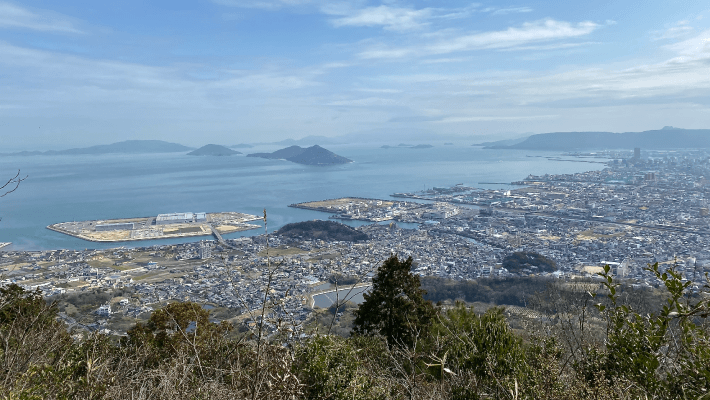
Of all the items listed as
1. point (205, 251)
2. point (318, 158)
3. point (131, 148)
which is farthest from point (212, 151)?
point (205, 251)

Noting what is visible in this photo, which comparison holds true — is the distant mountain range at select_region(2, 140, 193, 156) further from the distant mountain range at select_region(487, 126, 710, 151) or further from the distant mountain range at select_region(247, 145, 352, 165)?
the distant mountain range at select_region(487, 126, 710, 151)

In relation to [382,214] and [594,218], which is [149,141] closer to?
[382,214]

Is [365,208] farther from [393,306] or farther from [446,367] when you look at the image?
[446,367]

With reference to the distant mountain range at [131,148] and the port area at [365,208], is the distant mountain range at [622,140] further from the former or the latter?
the distant mountain range at [131,148]

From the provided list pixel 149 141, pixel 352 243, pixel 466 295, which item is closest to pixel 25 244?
pixel 352 243

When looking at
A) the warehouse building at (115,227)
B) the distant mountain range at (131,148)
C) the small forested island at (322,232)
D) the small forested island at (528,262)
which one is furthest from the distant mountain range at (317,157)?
the small forested island at (528,262)
